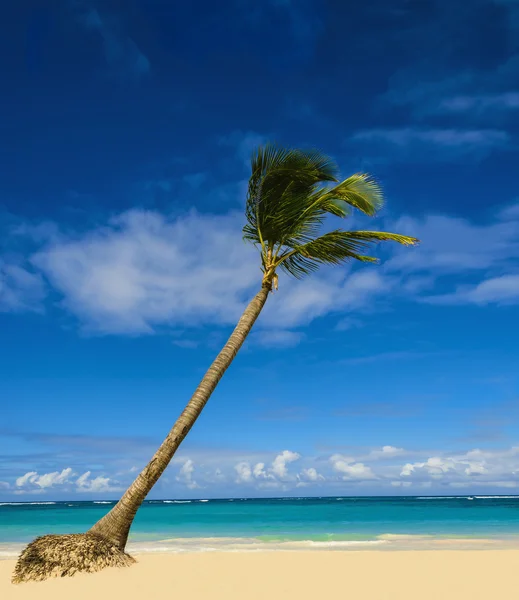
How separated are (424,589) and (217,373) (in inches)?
183

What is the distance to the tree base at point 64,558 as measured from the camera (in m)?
8.38

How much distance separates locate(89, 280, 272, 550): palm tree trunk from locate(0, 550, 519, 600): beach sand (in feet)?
2.22

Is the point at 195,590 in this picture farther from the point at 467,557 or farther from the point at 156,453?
the point at 467,557

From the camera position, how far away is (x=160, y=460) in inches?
374

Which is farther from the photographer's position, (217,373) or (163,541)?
(163,541)

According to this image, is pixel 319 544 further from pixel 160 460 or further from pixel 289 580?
pixel 160 460

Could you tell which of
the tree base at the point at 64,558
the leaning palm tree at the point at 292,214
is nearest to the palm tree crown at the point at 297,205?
the leaning palm tree at the point at 292,214

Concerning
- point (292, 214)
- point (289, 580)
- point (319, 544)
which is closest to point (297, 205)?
point (292, 214)

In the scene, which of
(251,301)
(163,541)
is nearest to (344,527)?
(163,541)

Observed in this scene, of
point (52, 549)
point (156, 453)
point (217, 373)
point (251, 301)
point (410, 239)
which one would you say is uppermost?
point (410, 239)

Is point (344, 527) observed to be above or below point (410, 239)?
below

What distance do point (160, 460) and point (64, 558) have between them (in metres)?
1.97

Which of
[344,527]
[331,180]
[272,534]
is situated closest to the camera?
[331,180]

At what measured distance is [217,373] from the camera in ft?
33.8
